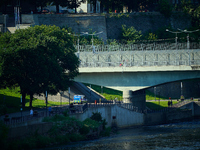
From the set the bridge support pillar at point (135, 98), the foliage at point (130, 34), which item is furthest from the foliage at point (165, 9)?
the bridge support pillar at point (135, 98)

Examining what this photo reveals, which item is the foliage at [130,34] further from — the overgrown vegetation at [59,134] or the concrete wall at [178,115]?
the overgrown vegetation at [59,134]

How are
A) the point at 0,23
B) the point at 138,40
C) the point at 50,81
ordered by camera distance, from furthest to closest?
the point at 138,40 → the point at 0,23 → the point at 50,81

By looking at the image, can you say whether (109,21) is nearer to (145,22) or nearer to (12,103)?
(145,22)

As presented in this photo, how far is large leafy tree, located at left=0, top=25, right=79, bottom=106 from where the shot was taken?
67.9 meters

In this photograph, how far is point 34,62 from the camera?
69000mm

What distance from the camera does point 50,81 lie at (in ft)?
237

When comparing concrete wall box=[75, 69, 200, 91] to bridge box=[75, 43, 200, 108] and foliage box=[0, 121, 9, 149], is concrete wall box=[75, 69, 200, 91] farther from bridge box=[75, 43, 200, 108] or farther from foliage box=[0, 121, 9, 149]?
foliage box=[0, 121, 9, 149]

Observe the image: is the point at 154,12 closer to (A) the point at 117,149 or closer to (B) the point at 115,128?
(B) the point at 115,128

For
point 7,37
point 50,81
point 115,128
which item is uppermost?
point 7,37

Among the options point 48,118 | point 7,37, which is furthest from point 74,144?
point 7,37

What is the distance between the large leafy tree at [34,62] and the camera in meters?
67.9

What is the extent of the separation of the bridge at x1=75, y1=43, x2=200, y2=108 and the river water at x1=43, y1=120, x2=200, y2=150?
8834mm

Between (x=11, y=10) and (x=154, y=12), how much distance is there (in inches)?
1574

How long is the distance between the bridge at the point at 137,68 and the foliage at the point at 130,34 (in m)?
32.0
